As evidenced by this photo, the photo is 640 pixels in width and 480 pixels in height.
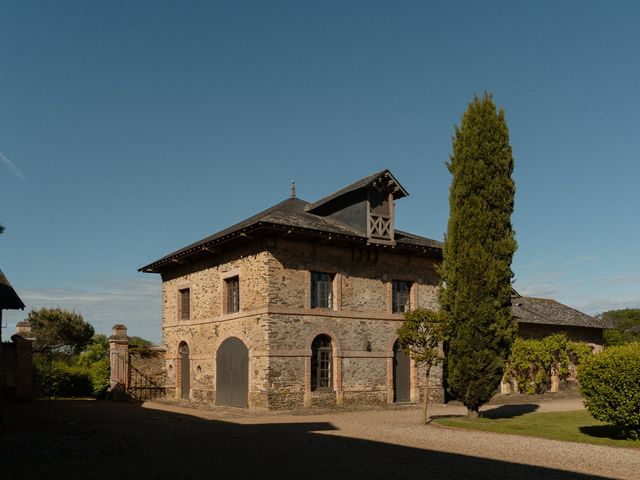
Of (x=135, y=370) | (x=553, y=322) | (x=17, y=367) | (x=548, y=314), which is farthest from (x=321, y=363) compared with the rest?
(x=548, y=314)

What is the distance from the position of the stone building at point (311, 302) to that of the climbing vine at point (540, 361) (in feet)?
19.0

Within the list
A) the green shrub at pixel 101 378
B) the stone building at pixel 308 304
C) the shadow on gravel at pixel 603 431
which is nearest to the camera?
the shadow on gravel at pixel 603 431

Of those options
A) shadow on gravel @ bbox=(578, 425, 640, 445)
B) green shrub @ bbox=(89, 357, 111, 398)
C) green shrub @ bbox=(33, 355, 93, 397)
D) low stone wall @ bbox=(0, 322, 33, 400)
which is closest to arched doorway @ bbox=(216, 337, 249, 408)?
green shrub @ bbox=(89, 357, 111, 398)

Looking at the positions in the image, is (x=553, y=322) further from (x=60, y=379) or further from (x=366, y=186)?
(x=60, y=379)

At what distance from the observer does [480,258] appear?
15.9 m

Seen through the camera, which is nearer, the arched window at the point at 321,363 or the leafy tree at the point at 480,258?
the leafy tree at the point at 480,258

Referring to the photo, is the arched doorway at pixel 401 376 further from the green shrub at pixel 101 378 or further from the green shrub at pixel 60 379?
the green shrub at pixel 60 379

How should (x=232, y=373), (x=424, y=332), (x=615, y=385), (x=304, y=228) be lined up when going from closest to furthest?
(x=615, y=385) → (x=424, y=332) → (x=304, y=228) → (x=232, y=373)

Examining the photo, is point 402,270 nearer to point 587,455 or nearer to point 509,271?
point 509,271

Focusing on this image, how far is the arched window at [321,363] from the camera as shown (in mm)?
19094

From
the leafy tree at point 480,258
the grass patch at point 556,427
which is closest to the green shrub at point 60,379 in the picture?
the grass patch at point 556,427

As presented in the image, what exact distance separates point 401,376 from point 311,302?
4622 millimetres

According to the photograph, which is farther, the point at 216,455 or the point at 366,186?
the point at 366,186

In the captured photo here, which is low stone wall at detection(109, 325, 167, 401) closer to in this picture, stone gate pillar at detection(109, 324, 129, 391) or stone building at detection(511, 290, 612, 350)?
stone gate pillar at detection(109, 324, 129, 391)
